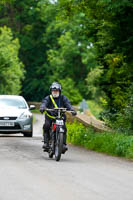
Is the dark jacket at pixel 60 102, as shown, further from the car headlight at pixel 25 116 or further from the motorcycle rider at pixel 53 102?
the car headlight at pixel 25 116

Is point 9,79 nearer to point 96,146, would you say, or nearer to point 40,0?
point 40,0

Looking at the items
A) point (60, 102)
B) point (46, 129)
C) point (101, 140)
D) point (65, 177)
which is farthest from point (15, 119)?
point (65, 177)

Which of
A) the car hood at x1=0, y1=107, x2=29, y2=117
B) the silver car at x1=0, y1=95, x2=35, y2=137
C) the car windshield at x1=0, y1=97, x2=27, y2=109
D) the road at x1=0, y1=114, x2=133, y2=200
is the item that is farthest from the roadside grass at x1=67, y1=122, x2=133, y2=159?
the car windshield at x1=0, y1=97, x2=27, y2=109

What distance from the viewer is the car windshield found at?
73.7 ft

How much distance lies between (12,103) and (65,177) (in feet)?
43.4

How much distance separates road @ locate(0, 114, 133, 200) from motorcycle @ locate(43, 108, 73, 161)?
0.77 feet

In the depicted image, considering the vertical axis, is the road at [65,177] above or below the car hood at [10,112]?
below

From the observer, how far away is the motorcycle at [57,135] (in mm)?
12695

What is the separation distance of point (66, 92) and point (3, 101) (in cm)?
5123

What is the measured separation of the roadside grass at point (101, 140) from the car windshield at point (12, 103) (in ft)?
10.7

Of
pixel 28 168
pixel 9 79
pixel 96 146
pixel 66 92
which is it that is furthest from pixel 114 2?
pixel 66 92

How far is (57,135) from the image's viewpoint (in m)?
12.9

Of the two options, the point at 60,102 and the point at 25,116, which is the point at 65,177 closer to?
the point at 60,102

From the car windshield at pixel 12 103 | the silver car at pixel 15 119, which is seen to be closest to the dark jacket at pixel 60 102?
the silver car at pixel 15 119
